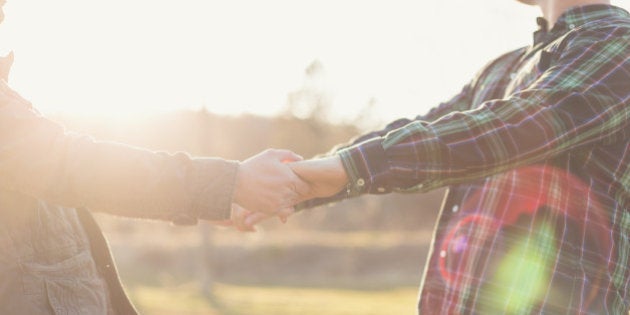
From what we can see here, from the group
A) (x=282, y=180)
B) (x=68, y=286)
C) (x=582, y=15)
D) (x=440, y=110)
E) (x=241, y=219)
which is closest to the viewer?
(x=68, y=286)

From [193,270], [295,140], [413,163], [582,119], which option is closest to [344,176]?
[413,163]

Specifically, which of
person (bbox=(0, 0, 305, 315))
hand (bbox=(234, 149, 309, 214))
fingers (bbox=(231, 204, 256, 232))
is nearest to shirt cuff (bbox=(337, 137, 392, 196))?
hand (bbox=(234, 149, 309, 214))

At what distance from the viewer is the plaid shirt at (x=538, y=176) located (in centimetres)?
259

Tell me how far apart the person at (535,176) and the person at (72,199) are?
1.76 ft

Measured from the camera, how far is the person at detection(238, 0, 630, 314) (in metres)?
2.59

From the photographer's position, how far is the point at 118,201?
2279 mm

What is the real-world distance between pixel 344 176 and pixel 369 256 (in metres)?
22.1

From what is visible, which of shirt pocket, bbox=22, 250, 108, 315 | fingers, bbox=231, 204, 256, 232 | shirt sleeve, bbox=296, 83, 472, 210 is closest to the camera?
shirt pocket, bbox=22, 250, 108, 315

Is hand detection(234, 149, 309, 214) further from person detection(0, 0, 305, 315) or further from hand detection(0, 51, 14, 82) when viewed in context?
hand detection(0, 51, 14, 82)

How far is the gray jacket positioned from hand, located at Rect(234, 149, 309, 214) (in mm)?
133

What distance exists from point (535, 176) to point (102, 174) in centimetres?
140

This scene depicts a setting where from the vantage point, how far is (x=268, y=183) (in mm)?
2691

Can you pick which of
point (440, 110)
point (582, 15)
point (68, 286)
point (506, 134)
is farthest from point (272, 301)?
point (68, 286)

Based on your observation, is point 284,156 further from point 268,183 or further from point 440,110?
point 440,110
